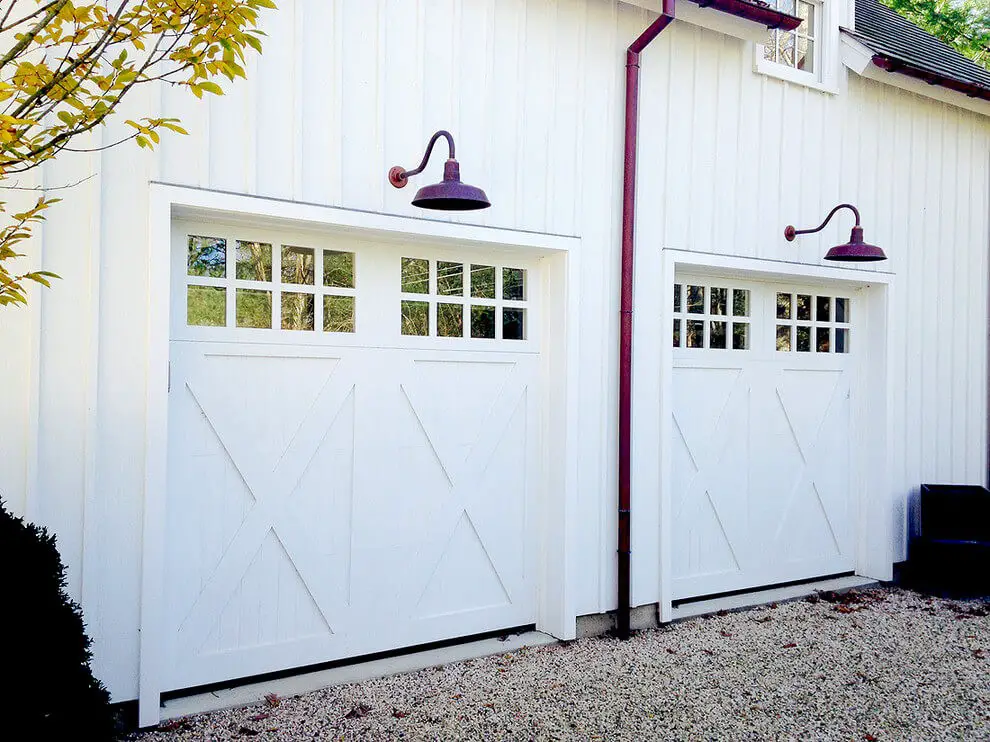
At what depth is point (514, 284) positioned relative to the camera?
5.50 metres

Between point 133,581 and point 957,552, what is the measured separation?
5735 millimetres

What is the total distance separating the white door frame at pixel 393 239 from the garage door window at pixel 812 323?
7.31 feet

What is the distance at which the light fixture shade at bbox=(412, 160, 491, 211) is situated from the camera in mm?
4184

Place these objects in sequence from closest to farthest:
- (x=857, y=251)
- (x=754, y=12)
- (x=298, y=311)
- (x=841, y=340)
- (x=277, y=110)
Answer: (x=277, y=110) → (x=298, y=311) → (x=754, y=12) → (x=857, y=251) → (x=841, y=340)

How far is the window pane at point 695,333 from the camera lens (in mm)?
6289

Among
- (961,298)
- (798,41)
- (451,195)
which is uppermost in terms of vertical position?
(798,41)

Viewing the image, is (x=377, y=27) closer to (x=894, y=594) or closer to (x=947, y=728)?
(x=947, y=728)

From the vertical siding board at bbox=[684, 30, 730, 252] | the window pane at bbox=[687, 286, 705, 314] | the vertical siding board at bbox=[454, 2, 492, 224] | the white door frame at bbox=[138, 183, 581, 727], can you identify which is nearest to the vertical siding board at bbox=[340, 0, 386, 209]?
the white door frame at bbox=[138, 183, 581, 727]

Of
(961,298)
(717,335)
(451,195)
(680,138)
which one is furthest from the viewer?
(961,298)

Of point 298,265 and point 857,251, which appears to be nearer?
point 298,265

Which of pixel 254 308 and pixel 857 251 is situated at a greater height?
pixel 857 251

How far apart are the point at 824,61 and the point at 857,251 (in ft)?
5.57

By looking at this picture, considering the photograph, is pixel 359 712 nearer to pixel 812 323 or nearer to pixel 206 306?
pixel 206 306

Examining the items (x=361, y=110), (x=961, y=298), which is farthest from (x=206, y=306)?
(x=961, y=298)
